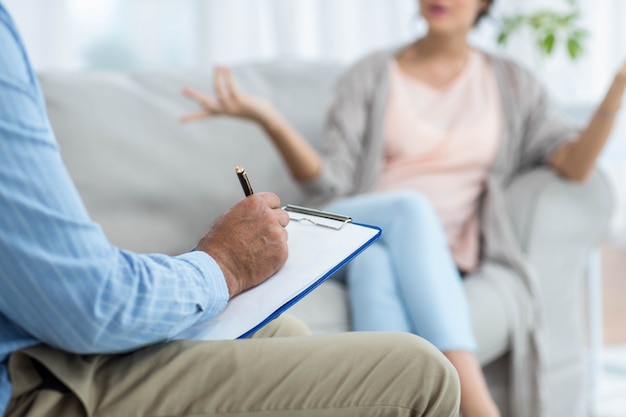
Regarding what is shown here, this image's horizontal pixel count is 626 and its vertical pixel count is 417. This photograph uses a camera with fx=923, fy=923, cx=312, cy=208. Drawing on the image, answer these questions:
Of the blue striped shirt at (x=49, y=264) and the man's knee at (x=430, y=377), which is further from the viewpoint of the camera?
the man's knee at (x=430, y=377)

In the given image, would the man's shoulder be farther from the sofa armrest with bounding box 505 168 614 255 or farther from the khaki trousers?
the sofa armrest with bounding box 505 168 614 255

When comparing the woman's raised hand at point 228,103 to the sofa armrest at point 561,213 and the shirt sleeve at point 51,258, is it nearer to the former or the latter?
the sofa armrest at point 561,213

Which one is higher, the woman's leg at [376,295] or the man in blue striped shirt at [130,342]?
the man in blue striped shirt at [130,342]

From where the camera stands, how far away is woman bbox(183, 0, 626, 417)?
71.1 inches

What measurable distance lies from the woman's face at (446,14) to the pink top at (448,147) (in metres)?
0.13

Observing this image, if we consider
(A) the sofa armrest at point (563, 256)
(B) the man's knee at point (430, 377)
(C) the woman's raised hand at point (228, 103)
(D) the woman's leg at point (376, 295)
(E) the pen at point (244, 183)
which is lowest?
(A) the sofa armrest at point (563, 256)

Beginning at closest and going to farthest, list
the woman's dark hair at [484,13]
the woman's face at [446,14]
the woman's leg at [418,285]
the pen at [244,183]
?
1. the pen at [244,183]
2. the woman's leg at [418,285]
3. the woman's face at [446,14]
4. the woman's dark hair at [484,13]

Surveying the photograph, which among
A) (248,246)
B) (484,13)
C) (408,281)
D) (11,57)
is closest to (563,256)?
(408,281)

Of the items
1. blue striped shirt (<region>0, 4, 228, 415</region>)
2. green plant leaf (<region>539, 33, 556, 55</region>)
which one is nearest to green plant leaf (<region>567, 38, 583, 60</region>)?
green plant leaf (<region>539, 33, 556, 55</region>)

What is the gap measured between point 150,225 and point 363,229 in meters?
1.05

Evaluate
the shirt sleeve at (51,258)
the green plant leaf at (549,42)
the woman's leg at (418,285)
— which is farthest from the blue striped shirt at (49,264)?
the green plant leaf at (549,42)

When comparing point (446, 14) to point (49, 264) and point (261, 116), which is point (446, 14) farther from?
point (49, 264)

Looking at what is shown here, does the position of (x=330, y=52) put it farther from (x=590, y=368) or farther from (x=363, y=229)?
(x=363, y=229)

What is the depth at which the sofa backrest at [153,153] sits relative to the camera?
1936 mm
